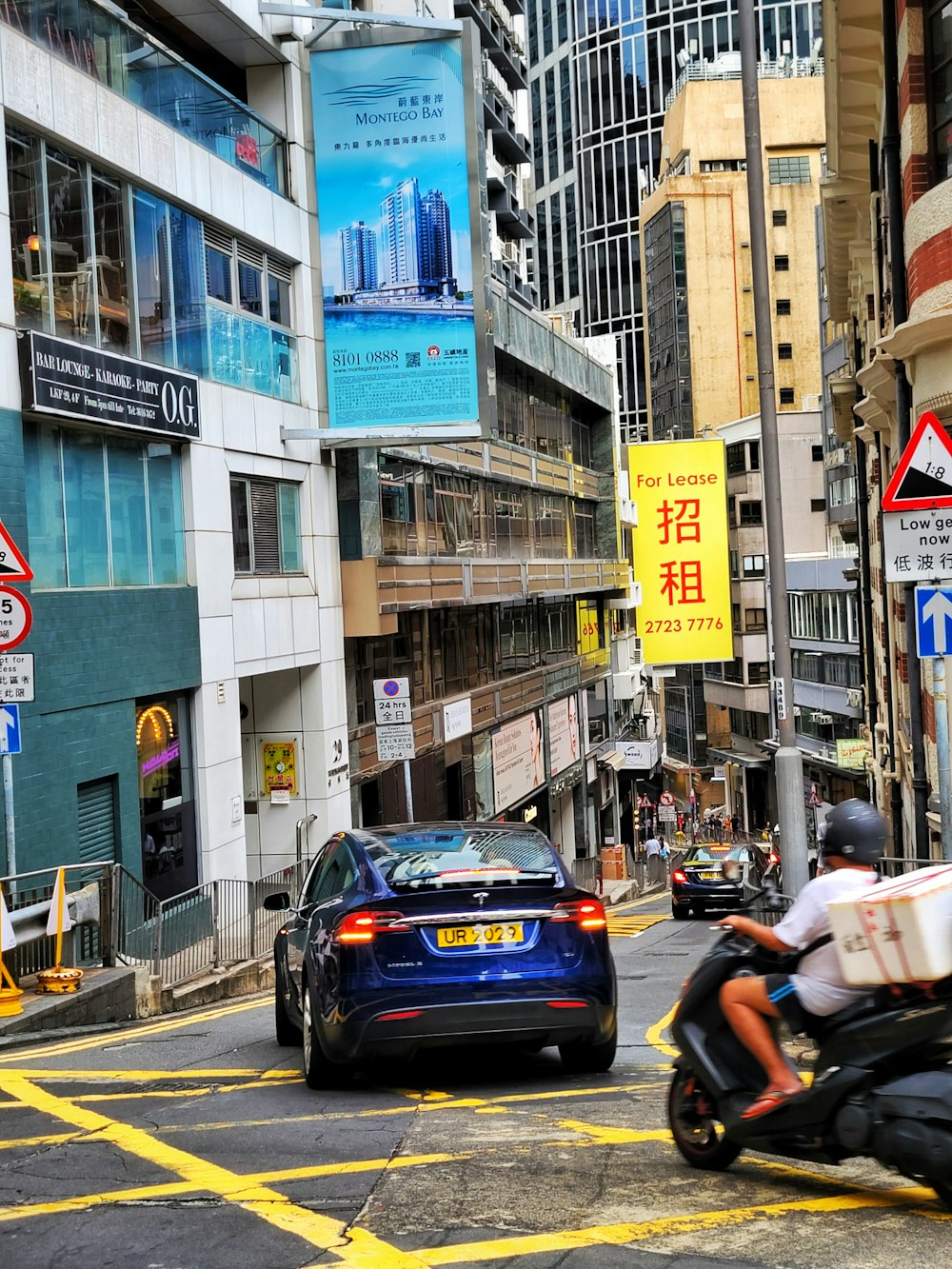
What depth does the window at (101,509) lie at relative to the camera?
17516 millimetres

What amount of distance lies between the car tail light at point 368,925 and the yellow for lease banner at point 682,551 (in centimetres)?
2221

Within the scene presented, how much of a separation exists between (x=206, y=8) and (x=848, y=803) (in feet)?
67.5

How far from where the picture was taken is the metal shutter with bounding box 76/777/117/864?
18.0m

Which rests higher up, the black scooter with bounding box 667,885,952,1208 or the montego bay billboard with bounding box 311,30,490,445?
the montego bay billboard with bounding box 311,30,490,445

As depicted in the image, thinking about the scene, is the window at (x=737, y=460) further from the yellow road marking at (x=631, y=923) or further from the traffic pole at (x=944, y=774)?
the traffic pole at (x=944, y=774)

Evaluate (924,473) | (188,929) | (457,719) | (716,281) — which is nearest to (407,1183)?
(924,473)

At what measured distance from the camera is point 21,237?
1741 cm

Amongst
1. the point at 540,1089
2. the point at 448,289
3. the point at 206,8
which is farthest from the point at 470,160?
the point at 540,1089

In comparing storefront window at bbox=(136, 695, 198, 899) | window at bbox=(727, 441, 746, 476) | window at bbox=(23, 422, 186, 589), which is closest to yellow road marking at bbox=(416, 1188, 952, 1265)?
window at bbox=(23, 422, 186, 589)

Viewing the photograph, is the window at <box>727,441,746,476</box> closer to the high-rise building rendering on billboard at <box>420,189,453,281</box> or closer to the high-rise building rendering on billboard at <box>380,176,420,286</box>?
the high-rise building rendering on billboard at <box>380,176,420,286</box>

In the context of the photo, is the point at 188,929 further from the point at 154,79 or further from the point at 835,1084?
the point at 835,1084

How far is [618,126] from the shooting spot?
483ft

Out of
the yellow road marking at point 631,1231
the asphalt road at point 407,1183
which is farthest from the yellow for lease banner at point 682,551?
the yellow road marking at point 631,1231

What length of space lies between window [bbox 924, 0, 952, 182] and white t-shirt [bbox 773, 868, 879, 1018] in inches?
405
